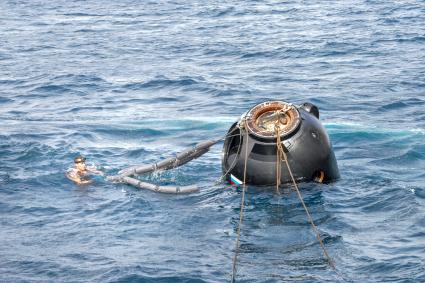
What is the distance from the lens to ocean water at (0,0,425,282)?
14547 mm

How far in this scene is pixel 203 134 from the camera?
922 inches

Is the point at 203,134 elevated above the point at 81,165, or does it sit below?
below

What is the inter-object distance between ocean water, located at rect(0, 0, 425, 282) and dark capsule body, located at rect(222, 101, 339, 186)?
480 millimetres

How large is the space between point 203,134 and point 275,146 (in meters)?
6.97

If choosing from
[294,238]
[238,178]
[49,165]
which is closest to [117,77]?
[49,165]

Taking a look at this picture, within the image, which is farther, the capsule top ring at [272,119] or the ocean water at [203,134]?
the capsule top ring at [272,119]

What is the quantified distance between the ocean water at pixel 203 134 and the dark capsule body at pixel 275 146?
0.48 m

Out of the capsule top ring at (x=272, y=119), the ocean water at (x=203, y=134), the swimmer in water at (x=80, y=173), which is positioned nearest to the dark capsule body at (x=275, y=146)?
the capsule top ring at (x=272, y=119)

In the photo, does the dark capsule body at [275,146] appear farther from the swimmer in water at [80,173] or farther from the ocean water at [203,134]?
the swimmer in water at [80,173]

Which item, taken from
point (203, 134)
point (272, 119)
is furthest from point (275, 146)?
point (203, 134)

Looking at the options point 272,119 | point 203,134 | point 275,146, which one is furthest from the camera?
point 203,134

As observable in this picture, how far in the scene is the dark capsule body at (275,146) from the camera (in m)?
16.7

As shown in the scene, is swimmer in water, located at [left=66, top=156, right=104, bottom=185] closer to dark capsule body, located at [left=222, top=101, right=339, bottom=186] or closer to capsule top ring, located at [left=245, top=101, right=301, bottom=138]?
dark capsule body, located at [left=222, top=101, right=339, bottom=186]

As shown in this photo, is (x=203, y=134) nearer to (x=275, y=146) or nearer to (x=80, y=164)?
(x=80, y=164)
